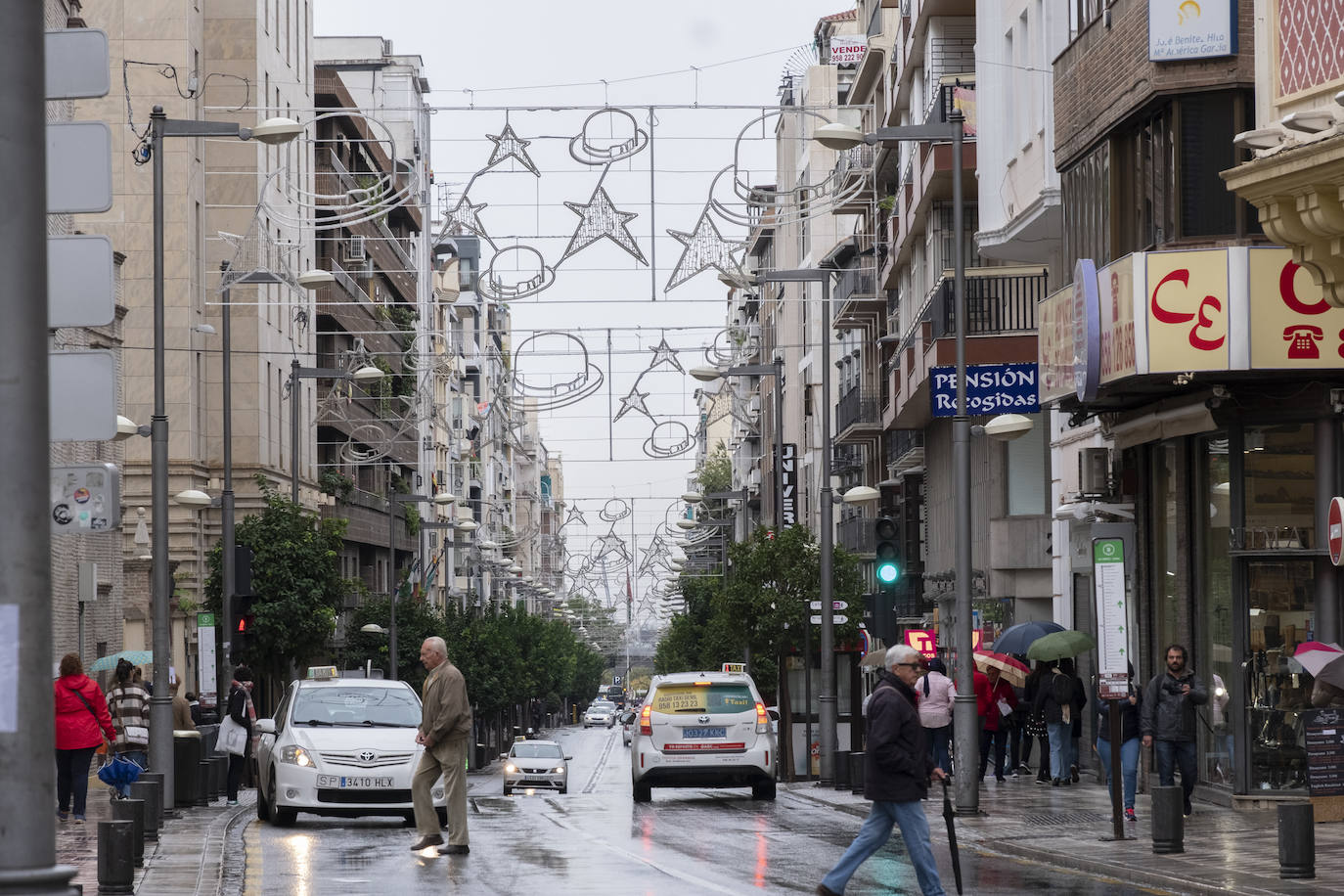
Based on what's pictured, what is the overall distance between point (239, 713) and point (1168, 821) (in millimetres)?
15129

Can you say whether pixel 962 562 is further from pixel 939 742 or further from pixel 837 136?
pixel 837 136

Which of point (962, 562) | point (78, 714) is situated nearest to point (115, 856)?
point (78, 714)

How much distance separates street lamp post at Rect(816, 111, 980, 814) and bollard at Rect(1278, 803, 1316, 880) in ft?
29.2

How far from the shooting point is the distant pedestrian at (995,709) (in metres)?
30.8

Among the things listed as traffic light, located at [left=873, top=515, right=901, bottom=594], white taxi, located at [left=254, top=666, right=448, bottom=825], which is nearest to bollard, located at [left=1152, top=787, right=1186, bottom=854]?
white taxi, located at [left=254, top=666, right=448, bottom=825]

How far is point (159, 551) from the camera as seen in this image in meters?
25.1

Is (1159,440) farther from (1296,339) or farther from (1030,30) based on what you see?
(1030,30)

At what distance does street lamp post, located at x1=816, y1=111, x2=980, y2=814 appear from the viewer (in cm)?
2455

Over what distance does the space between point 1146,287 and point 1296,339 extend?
5.24 feet

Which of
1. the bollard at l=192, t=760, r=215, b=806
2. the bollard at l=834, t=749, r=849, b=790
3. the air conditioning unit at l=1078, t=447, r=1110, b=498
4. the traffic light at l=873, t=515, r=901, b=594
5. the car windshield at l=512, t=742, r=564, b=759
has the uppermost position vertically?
the air conditioning unit at l=1078, t=447, r=1110, b=498

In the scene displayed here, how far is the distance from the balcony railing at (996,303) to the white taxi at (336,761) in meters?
17.9

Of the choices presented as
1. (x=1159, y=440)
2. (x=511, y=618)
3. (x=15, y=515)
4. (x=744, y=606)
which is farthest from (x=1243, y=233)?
(x=511, y=618)

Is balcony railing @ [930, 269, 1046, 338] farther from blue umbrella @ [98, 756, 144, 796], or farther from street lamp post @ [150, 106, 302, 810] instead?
blue umbrella @ [98, 756, 144, 796]

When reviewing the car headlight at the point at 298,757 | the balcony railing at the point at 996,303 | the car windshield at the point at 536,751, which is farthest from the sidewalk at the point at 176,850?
the car windshield at the point at 536,751
